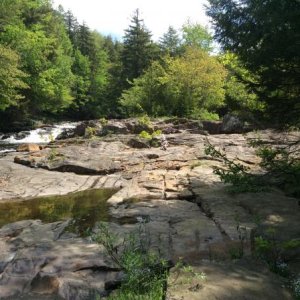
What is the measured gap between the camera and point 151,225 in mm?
6602

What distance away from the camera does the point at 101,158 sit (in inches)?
548

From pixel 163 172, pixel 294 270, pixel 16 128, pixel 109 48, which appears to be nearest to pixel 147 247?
pixel 294 270

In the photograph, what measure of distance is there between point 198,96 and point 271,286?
91.5ft

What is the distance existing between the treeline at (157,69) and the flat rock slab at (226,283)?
4106 mm

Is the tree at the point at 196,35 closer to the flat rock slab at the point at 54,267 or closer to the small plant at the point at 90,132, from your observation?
the small plant at the point at 90,132

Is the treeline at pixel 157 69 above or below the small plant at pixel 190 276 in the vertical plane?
above

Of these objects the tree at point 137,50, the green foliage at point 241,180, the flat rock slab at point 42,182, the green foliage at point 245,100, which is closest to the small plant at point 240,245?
the green foliage at point 241,180

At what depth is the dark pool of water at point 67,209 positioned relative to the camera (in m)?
7.60

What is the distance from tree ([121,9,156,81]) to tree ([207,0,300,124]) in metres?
36.8

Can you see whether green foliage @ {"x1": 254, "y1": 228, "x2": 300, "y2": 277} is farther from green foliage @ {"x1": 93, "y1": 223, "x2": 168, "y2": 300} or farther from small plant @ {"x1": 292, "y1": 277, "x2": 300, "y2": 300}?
green foliage @ {"x1": 93, "y1": 223, "x2": 168, "y2": 300}

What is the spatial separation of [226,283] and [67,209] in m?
5.36

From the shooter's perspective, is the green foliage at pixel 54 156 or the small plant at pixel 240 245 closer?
the small plant at pixel 240 245

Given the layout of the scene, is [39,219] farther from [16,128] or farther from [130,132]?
[16,128]

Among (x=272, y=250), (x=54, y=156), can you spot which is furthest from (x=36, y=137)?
(x=272, y=250)
